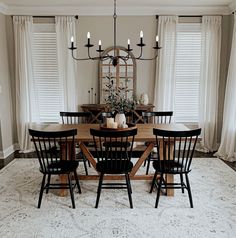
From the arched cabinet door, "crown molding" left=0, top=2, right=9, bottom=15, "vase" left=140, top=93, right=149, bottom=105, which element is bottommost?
"vase" left=140, top=93, right=149, bottom=105

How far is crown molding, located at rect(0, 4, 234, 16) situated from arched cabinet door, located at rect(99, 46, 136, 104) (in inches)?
28.0

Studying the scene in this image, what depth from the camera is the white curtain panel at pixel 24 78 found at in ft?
16.3

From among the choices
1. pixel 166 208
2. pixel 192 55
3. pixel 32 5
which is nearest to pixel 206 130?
pixel 192 55

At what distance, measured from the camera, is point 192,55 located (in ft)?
16.8

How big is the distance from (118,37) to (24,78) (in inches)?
79.1

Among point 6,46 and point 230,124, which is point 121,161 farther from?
point 6,46

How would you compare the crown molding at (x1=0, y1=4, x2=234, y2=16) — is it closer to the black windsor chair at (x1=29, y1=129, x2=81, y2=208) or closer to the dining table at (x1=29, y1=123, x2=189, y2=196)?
the dining table at (x1=29, y1=123, x2=189, y2=196)

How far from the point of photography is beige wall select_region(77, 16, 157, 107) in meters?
5.06

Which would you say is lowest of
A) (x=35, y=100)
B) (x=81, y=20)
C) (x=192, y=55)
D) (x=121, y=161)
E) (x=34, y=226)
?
(x=34, y=226)

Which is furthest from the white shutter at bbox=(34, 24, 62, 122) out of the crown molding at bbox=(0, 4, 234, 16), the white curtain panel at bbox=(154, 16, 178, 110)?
the white curtain panel at bbox=(154, 16, 178, 110)

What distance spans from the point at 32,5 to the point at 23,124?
7.46 feet

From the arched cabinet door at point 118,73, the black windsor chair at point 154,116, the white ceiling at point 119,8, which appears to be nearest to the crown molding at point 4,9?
the white ceiling at point 119,8

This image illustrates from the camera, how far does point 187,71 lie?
518cm

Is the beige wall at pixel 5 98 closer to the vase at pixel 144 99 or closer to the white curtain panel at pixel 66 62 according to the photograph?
the white curtain panel at pixel 66 62
